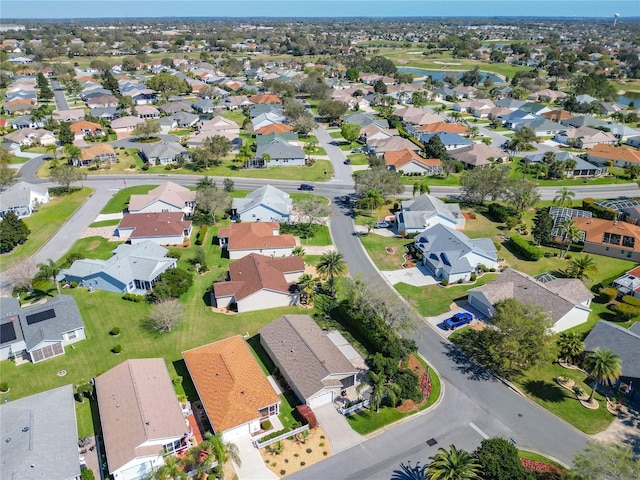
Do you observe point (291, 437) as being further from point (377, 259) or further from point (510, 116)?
point (510, 116)

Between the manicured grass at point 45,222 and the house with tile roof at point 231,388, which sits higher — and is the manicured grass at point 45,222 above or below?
below

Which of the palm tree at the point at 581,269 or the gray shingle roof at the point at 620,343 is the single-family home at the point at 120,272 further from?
the palm tree at the point at 581,269

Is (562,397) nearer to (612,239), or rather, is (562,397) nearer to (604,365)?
(604,365)

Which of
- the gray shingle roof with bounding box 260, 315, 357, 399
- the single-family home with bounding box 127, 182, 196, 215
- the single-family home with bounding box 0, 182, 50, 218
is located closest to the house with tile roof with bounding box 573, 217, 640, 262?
the gray shingle roof with bounding box 260, 315, 357, 399

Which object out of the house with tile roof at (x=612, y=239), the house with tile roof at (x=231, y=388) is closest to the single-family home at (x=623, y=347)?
the house with tile roof at (x=612, y=239)

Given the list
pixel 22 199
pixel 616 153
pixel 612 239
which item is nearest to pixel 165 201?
pixel 22 199

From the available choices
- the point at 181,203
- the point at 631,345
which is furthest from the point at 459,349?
the point at 181,203

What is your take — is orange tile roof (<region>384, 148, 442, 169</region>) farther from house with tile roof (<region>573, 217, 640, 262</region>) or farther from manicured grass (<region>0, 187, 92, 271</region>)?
manicured grass (<region>0, 187, 92, 271</region>)
